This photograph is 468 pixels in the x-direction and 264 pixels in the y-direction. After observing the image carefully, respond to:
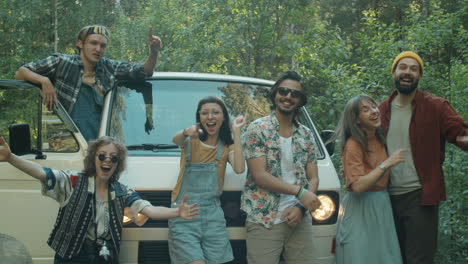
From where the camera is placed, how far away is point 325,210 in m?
4.72

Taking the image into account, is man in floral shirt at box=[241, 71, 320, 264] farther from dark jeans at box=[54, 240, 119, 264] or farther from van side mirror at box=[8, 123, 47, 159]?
van side mirror at box=[8, 123, 47, 159]

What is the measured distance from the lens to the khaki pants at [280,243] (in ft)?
13.8

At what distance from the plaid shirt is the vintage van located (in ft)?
0.33

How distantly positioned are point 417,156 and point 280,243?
1.31 meters

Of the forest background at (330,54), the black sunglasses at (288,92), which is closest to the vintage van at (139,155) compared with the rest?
the black sunglasses at (288,92)

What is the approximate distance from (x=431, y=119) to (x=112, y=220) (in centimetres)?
→ 257

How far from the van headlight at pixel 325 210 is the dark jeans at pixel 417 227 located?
510 millimetres

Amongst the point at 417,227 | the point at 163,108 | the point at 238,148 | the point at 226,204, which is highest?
the point at 163,108

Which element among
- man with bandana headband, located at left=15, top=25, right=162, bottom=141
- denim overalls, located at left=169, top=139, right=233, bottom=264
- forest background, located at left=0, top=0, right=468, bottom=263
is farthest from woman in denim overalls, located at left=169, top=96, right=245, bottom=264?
forest background, located at left=0, top=0, right=468, bottom=263

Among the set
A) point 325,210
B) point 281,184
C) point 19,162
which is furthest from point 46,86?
point 325,210

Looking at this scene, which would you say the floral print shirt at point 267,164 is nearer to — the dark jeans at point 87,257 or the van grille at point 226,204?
the van grille at point 226,204

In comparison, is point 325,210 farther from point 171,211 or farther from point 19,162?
point 19,162

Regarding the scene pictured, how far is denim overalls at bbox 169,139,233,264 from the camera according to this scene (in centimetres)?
411

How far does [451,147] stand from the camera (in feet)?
24.6
